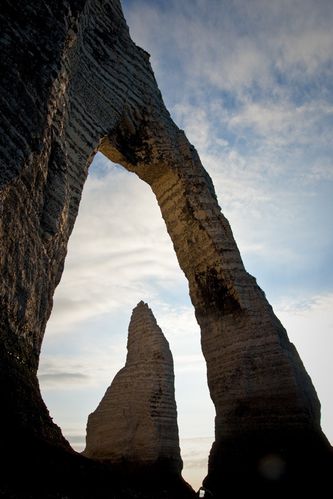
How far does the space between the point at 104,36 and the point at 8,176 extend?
6062mm

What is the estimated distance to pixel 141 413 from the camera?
36.6 ft

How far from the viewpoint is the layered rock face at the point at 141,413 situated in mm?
10766

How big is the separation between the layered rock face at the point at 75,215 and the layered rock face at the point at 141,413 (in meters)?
3.50

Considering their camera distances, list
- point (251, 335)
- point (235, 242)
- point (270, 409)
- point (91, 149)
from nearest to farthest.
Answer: point (91, 149)
point (270, 409)
point (251, 335)
point (235, 242)

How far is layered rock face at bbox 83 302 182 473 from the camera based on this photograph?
1077cm

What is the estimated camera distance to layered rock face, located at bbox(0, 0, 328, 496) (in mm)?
3221

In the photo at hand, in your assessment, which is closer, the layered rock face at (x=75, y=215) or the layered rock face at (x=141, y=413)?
the layered rock face at (x=75, y=215)

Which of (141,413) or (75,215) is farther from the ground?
(75,215)

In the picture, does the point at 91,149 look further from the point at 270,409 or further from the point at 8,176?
the point at 270,409

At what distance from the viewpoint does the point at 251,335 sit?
8.19 metres

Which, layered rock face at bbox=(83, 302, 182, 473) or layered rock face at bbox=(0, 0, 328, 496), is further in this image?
layered rock face at bbox=(83, 302, 182, 473)

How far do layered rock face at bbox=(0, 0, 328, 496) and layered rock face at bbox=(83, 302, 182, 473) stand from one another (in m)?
3.50

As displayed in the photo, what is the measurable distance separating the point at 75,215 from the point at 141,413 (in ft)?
24.6

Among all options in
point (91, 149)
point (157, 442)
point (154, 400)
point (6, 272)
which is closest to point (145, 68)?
point (91, 149)
